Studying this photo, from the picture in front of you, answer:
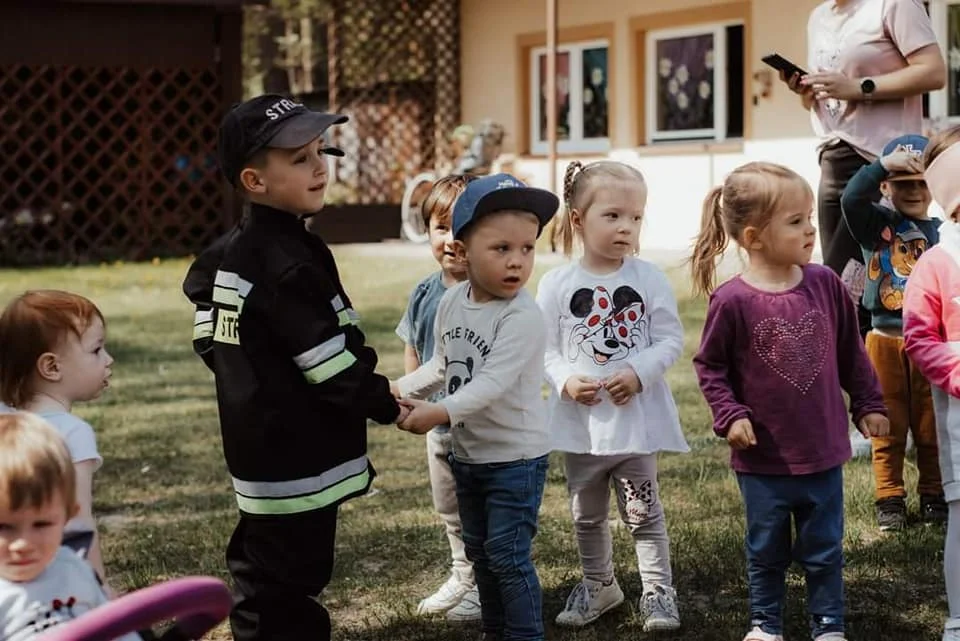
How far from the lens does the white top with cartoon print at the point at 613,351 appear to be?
410cm

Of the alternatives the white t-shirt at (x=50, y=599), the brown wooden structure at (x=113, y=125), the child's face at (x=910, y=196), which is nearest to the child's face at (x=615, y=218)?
the child's face at (x=910, y=196)

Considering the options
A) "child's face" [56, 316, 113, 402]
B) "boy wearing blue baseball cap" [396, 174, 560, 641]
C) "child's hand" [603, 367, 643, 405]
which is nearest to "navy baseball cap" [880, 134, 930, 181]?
"child's hand" [603, 367, 643, 405]

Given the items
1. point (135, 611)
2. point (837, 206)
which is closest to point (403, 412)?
point (135, 611)

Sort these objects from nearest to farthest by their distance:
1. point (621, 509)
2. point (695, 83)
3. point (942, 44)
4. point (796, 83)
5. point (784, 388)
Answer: point (784, 388) → point (621, 509) → point (796, 83) → point (942, 44) → point (695, 83)

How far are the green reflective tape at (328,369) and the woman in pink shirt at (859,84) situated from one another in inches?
104

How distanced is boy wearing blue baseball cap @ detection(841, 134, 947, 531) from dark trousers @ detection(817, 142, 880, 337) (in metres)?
0.41

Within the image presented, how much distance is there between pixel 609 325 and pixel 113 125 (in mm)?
14889

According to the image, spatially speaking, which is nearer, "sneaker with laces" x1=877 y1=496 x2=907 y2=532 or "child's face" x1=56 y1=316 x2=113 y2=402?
"child's face" x1=56 y1=316 x2=113 y2=402

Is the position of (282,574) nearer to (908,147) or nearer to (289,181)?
(289,181)

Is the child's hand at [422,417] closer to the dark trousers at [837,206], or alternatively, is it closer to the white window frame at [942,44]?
the dark trousers at [837,206]

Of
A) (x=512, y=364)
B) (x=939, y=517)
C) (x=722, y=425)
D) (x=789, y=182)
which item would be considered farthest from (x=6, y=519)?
(x=939, y=517)

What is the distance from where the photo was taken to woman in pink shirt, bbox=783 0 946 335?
17.7 feet

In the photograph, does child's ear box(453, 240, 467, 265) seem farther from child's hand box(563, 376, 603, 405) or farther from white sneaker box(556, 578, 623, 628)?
white sneaker box(556, 578, 623, 628)

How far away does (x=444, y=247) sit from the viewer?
4301 millimetres
